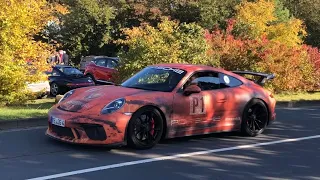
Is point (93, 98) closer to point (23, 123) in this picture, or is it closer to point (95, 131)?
point (95, 131)

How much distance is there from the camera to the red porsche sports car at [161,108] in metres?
6.97

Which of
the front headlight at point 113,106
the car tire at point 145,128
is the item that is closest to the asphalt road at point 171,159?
the car tire at point 145,128

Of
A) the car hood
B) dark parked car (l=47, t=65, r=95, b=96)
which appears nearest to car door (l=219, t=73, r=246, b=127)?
the car hood

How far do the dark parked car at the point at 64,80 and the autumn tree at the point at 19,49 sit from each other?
6.66 metres

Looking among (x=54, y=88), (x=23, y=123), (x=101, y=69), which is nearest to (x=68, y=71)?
(x=54, y=88)

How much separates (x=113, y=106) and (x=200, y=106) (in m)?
1.70

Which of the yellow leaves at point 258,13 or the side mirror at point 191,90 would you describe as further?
the yellow leaves at point 258,13

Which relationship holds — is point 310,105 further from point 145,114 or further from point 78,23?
point 78,23

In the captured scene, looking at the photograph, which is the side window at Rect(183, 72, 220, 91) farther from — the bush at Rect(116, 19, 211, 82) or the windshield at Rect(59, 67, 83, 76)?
the windshield at Rect(59, 67, 83, 76)

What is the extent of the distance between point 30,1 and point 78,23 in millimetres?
28258

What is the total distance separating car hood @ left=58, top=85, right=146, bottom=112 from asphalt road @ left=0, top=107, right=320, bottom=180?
64 cm

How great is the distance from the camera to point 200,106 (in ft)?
26.5

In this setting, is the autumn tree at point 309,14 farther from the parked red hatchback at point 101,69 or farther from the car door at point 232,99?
the car door at point 232,99

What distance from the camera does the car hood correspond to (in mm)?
7121
